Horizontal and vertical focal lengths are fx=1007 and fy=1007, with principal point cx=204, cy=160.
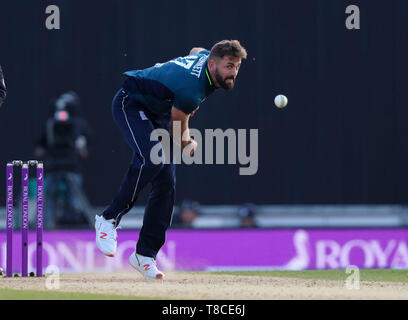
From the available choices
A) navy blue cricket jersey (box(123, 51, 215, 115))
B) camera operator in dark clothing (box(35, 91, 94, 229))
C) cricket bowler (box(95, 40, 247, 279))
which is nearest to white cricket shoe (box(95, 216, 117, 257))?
cricket bowler (box(95, 40, 247, 279))

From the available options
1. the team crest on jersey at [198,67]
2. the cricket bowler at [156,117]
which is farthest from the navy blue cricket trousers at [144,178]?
the team crest on jersey at [198,67]

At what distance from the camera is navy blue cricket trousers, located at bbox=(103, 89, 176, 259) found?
602 cm

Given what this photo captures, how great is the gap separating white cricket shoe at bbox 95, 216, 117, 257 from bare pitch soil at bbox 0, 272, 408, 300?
0.22 metres

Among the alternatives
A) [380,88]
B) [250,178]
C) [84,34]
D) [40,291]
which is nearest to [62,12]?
[84,34]

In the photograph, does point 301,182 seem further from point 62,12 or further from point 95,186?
point 62,12

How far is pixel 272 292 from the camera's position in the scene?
5672mm

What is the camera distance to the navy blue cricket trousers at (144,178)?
19.7ft

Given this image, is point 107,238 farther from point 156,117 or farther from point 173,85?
point 173,85

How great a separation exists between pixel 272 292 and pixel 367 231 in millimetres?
3828

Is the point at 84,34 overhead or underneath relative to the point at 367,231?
overhead

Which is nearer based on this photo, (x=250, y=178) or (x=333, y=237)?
(x=333, y=237)

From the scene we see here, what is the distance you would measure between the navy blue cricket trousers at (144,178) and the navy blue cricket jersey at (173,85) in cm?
8

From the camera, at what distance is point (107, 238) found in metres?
6.09

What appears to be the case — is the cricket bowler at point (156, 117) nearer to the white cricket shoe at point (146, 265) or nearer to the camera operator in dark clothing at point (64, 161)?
the white cricket shoe at point (146, 265)
